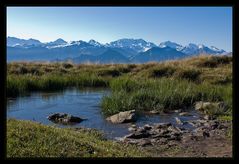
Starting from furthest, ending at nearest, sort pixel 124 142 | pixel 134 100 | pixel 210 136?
pixel 134 100 < pixel 210 136 < pixel 124 142

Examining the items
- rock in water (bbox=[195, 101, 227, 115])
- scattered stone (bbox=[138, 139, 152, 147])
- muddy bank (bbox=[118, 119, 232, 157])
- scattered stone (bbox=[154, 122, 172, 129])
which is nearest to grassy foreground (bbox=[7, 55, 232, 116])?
rock in water (bbox=[195, 101, 227, 115])

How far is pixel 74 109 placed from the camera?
1484 cm

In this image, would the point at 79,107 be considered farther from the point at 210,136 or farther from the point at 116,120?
the point at 210,136

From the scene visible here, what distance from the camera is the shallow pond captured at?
12.2m

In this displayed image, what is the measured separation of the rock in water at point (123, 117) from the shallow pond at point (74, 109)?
0.21 metres

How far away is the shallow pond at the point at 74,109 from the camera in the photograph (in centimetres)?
1220

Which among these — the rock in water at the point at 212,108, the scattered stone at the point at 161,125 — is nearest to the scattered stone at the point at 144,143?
the scattered stone at the point at 161,125

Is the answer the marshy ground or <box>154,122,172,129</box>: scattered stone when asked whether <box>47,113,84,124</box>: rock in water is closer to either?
the marshy ground

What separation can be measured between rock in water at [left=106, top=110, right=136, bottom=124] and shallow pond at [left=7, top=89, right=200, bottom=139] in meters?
0.21

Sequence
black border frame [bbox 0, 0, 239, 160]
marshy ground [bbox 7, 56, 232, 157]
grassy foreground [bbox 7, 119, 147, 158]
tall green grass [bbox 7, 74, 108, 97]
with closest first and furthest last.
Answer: black border frame [bbox 0, 0, 239, 160] < grassy foreground [bbox 7, 119, 147, 158] < marshy ground [bbox 7, 56, 232, 157] < tall green grass [bbox 7, 74, 108, 97]

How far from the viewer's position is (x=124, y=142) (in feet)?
31.9
